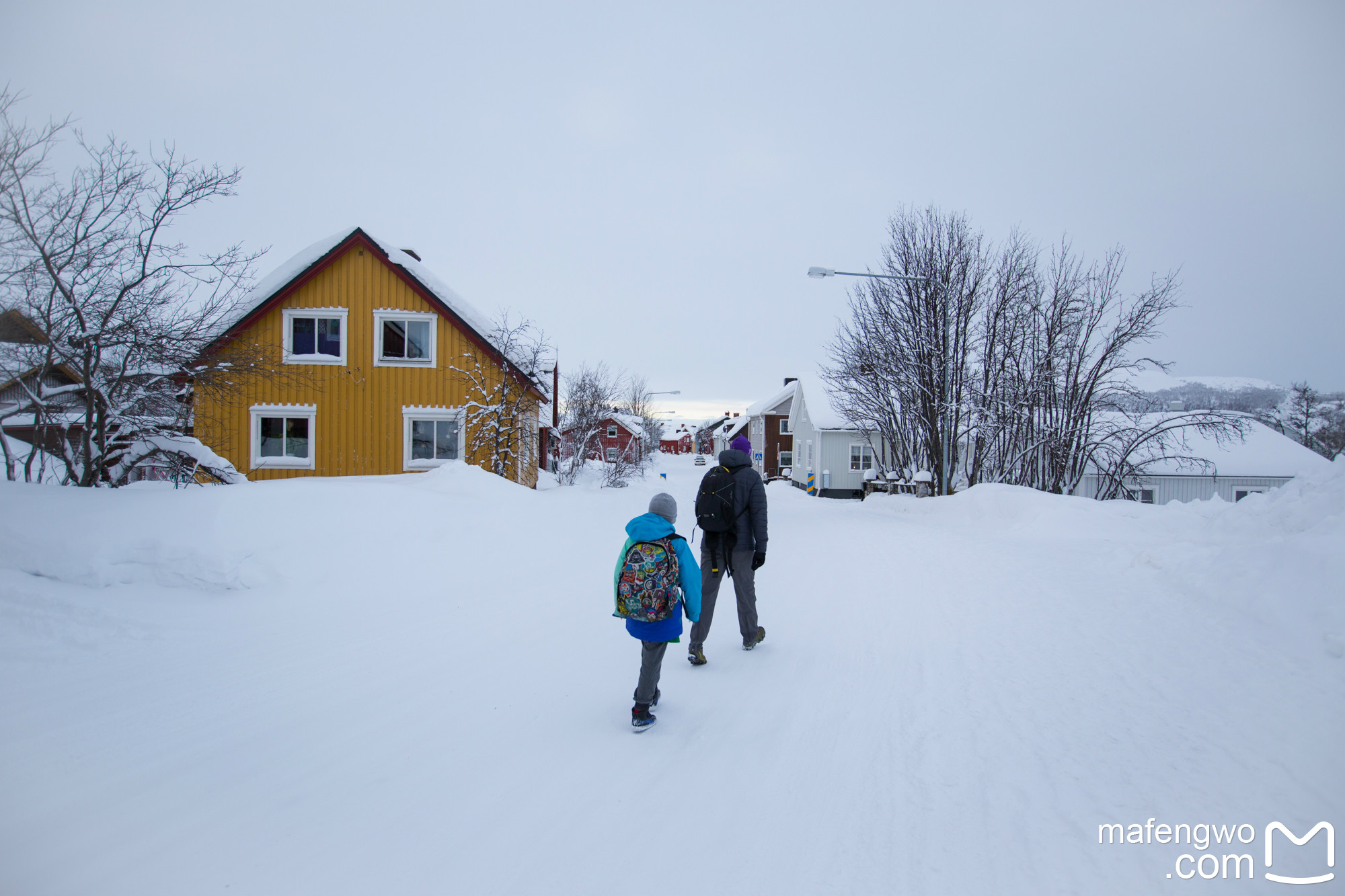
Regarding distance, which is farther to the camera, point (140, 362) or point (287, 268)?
point (287, 268)

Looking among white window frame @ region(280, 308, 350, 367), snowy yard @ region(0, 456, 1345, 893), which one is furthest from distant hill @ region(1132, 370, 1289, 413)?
white window frame @ region(280, 308, 350, 367)

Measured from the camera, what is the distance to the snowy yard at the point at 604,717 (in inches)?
113

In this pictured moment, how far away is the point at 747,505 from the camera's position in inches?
231

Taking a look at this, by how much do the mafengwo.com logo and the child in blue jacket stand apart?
7.91ft

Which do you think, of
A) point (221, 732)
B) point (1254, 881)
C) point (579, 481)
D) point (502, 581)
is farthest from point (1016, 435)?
point (221, 732)

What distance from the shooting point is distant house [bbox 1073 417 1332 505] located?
2622cm

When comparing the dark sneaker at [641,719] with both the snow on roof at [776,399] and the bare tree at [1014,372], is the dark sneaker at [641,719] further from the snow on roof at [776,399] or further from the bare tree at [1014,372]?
the snow on roof at [776,399]

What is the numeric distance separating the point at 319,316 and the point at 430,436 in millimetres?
4361

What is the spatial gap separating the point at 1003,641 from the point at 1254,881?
125 inches

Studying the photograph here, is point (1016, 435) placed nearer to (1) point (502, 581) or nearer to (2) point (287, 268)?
(1) point (502, 581)

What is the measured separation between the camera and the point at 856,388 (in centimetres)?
2475

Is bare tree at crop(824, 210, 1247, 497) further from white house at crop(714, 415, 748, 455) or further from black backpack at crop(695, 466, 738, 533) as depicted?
white house at crop(714, 415, 748, 455)

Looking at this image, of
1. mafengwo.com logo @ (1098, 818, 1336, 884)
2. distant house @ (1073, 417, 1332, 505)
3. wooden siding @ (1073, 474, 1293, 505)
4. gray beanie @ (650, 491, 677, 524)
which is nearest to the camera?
mafengwo.com logo @ (1098, 818, 1336, 884)

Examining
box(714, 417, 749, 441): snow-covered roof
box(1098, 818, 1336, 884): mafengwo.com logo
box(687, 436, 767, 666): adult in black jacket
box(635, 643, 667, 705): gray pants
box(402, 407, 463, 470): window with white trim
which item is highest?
box(714, 417, 749, 441): snow-covered roof
